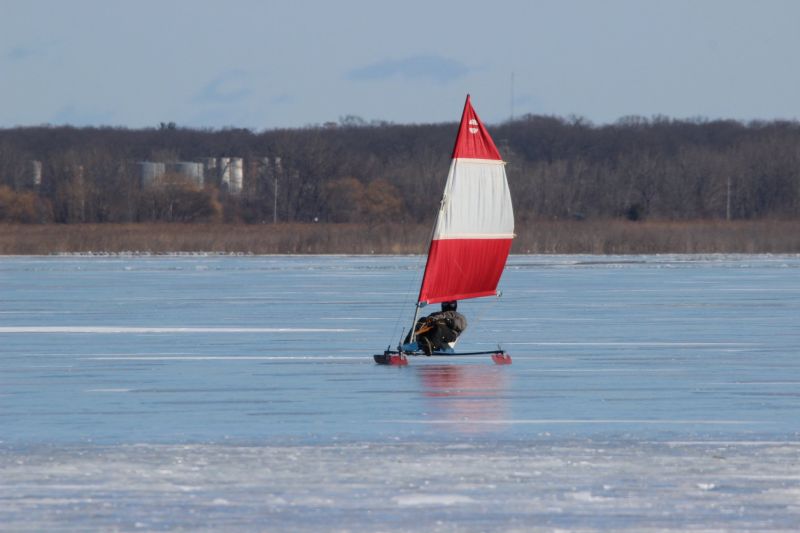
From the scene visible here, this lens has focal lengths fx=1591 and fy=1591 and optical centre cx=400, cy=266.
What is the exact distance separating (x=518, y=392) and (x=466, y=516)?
19.1 feet

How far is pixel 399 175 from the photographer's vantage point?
4707 inches

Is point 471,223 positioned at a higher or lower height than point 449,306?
higher

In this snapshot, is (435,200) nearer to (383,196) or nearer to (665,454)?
(383,196)

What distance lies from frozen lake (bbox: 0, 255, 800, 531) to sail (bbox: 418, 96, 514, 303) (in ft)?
3.64

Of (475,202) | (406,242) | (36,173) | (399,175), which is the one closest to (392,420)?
(475,202)

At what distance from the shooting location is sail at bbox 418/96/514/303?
18.0 metres

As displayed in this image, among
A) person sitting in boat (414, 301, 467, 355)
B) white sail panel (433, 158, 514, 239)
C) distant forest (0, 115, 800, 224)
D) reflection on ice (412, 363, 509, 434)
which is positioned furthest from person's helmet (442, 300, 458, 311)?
distant forest (0, 115, 800, 224)

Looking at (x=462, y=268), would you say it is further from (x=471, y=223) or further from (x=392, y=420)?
(x=392, y=420)

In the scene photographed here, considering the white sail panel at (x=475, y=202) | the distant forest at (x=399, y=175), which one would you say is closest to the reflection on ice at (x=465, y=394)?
the white sail panel at (x=475, y=202)

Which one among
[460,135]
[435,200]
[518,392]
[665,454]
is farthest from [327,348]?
[435,200]

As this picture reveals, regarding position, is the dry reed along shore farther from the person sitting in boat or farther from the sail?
the person sitting in boat

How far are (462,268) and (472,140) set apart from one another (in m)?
1.50

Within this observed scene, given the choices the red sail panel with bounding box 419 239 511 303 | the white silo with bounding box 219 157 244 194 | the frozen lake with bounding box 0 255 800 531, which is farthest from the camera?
the white silo with bounding box 219 157 244 194

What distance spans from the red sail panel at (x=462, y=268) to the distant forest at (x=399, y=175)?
7659 centimetres
